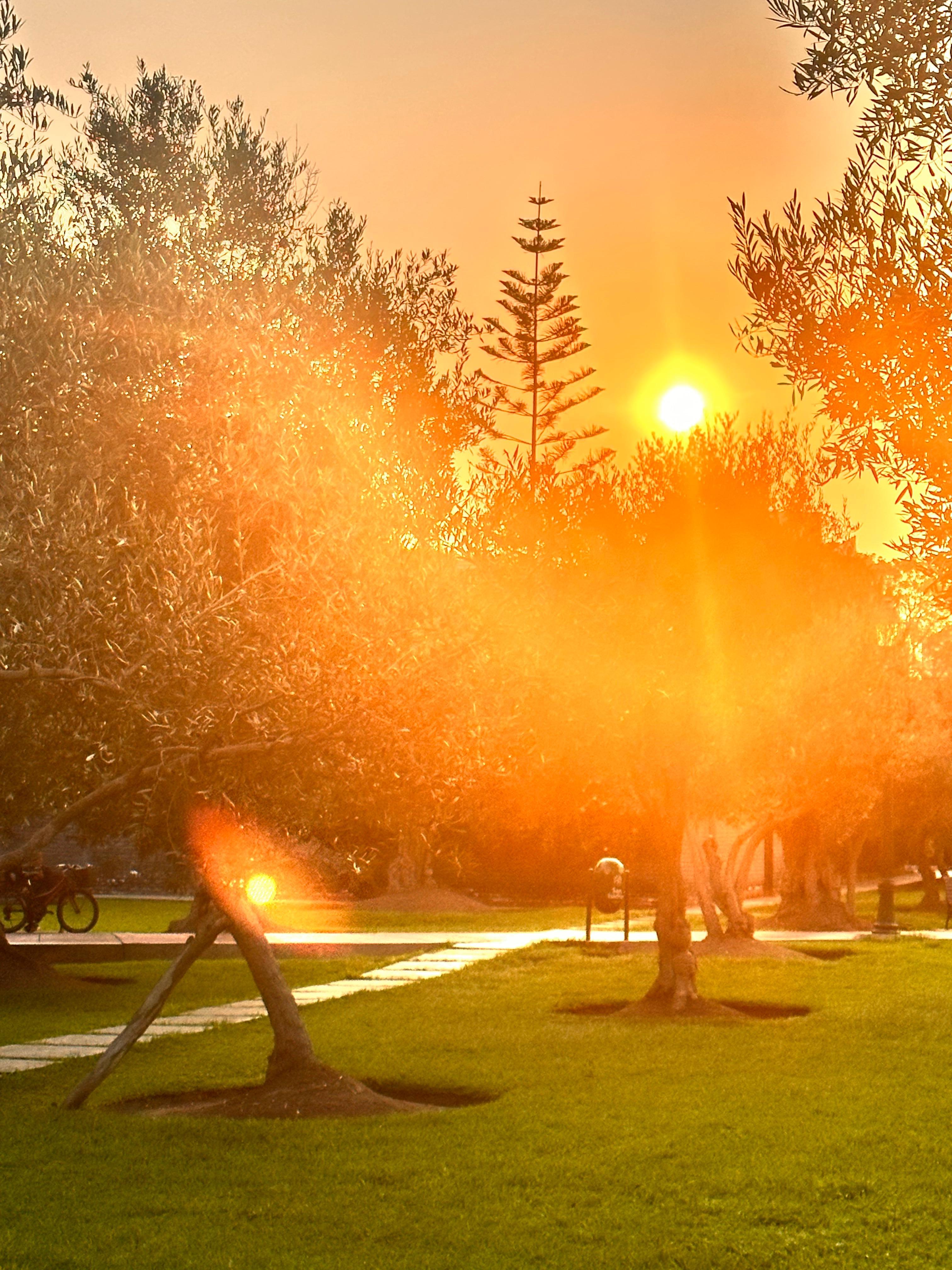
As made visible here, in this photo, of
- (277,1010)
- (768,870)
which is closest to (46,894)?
(277,1010)

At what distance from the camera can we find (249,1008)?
18969mm

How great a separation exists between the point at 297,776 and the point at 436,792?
1095 millimetres

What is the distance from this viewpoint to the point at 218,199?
46.0 ft

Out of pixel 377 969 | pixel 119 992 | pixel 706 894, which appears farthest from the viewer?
pixel 706 894

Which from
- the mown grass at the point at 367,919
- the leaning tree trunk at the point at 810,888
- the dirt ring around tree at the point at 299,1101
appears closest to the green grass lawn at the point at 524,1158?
the dirt ring around tree at the point at 299,1101

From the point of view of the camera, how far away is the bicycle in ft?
97.8

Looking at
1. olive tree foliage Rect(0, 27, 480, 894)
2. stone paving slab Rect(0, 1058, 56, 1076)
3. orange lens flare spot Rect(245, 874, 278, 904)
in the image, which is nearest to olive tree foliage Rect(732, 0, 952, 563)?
olive tree foliage Rect(0, 27, 480, 894)

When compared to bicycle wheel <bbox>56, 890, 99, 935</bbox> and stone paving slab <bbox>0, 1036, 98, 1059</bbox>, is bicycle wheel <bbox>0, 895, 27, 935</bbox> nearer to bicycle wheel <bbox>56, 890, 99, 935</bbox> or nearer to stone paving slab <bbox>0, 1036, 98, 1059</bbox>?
bicycle wheel <bbox>56, 890, 99, 935</bbox>

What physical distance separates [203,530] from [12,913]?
29.2 metres

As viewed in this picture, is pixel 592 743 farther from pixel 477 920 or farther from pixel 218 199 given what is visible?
pixel 477 920

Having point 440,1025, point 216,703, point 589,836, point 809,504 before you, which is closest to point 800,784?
point 809,504

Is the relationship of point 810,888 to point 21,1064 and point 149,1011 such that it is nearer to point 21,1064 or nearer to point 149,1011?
point 21,1064

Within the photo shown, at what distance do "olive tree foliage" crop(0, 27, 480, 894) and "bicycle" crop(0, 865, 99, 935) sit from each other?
54.3 ft

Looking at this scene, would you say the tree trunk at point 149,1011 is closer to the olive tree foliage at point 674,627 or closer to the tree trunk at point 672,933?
the olive tree foliage at point 674,627
